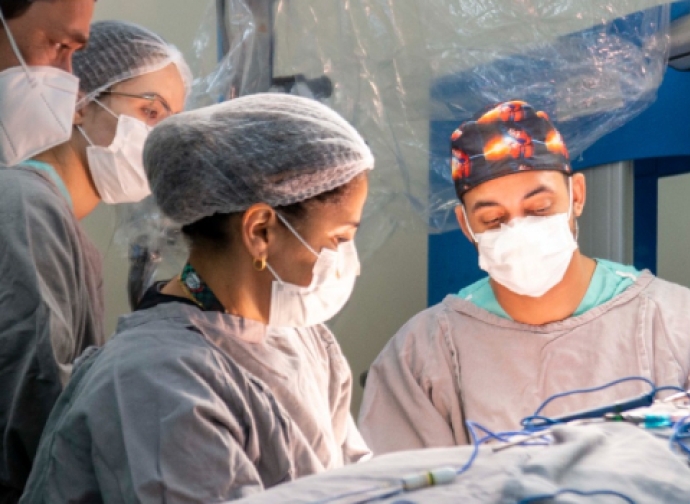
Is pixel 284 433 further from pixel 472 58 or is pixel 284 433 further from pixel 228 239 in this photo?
pixel 472 58

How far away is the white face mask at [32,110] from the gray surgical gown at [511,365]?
90 centimetres

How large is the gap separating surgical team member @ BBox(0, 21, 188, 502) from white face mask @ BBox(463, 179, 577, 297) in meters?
0.84

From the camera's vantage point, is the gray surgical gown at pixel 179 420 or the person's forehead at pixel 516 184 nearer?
the gray surgical gown at pixel 179 420

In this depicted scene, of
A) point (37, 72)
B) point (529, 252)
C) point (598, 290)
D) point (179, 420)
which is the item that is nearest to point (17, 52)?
point (37, 72)

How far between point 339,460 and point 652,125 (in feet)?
4.88

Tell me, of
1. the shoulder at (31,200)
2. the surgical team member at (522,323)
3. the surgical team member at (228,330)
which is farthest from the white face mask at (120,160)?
the surgical team member at (522,323)

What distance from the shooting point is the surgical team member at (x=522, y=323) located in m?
2.00

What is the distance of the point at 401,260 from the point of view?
401 cm

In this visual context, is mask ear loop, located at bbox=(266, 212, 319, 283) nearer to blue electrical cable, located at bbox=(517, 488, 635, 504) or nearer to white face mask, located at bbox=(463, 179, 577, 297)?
white face mask, located at bbox=(463, 179, 577, 297)

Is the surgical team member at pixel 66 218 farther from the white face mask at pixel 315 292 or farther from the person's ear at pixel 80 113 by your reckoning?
the white face mask at pixel 315 292

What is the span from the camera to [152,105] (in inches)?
86.0

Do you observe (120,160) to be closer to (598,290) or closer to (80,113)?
(80,113)

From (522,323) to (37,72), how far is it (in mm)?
1186

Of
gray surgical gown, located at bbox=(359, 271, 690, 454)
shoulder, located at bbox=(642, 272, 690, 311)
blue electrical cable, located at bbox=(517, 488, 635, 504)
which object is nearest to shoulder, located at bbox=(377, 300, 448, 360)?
gray surgical gown, located at bbox=(359, 271, 690, 454)
